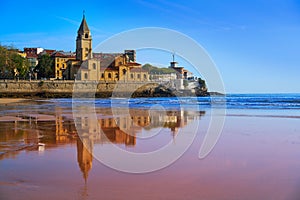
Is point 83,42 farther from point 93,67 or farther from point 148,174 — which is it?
point 148,174

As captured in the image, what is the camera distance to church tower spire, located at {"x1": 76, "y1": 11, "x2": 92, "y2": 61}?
71.6m

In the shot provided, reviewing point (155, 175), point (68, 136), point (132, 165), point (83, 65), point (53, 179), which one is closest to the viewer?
point (53, 179)

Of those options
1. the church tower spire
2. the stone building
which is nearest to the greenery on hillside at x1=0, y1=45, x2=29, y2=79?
the church tower spire

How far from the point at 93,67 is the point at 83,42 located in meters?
6.05

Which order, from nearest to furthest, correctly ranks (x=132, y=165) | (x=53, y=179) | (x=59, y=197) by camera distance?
(x=59, y=197) → (x=53, y=179) → (x=132, y=165)

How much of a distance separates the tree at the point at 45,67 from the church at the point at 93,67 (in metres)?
3.52

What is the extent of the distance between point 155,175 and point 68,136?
5565 mm

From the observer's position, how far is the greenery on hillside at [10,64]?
204ft

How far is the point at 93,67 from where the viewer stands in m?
70.1

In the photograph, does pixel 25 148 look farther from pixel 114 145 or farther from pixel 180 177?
pixel 180 177

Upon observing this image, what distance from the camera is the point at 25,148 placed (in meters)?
8.83

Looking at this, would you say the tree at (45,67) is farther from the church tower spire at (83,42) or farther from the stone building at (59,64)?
the church tower spire at (83,42)

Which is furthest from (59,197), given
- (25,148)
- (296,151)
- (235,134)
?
(235,134)

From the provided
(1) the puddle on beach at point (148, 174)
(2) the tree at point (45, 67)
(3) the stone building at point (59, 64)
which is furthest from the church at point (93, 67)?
(1) the puddle on beach at point (148, 174)
